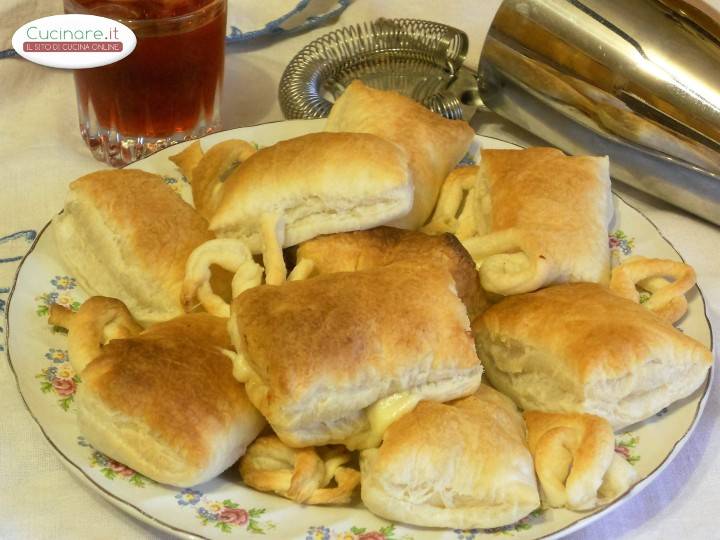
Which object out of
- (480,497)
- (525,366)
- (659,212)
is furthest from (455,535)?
(659,212)

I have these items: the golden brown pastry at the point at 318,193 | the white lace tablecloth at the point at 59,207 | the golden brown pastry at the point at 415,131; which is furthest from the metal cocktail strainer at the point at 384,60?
the golden brown pastry at the point at 318,193

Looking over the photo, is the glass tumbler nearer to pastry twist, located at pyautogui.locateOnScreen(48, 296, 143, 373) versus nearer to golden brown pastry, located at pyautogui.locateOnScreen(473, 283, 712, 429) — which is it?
pastry twist, located at pyautogui.locateOnScreen(48, 296, 143, 373)

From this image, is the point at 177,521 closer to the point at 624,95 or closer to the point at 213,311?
the point at 213,311

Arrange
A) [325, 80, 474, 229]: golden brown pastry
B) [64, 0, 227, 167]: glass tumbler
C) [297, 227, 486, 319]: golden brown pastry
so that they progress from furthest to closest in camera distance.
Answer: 1. [64, 0, 227, 167]: glass tumbler
2. [325, 80, 474, 229]: golden brown pastry
3. [297, 227, 486, 319]: golden brown pastry

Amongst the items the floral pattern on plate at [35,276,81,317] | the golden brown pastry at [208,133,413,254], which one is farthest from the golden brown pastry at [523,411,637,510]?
the floral pattern on plate at [35,276,81,317]

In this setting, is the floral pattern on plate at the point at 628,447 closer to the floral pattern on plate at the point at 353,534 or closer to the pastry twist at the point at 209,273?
the floral pattern on plate at the point at 353,534

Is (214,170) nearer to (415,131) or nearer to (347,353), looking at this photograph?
(415,131)
